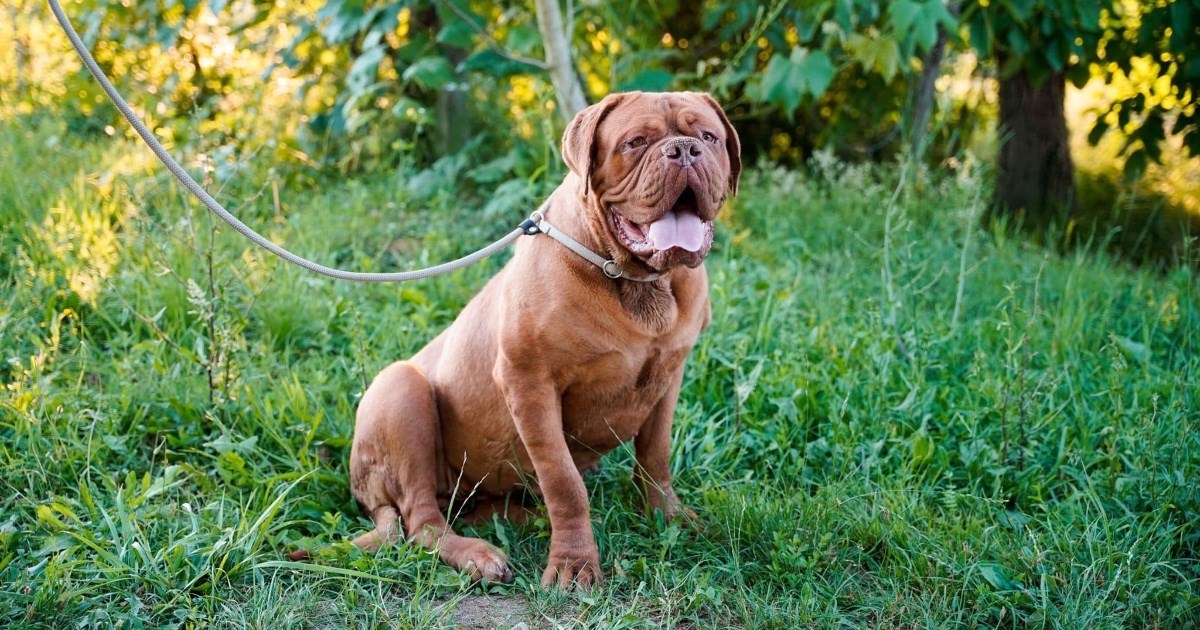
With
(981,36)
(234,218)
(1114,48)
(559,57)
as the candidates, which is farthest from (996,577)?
(1114,48)

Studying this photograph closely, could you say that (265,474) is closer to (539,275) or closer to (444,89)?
(539,275)

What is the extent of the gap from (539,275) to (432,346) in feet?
2.55

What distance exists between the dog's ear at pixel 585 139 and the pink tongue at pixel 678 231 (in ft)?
0.82

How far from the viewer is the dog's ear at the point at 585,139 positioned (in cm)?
278

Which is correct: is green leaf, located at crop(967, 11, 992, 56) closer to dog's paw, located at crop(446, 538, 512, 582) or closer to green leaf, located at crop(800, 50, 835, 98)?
green leaf, located at crop(800, 50, 835, 98)

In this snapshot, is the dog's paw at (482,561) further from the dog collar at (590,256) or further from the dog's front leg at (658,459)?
the dog collar at (590,256)

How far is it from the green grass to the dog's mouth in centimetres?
87

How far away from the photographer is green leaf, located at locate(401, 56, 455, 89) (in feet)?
17.3

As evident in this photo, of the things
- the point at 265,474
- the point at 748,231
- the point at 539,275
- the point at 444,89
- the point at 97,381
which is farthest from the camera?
the point at 444,89

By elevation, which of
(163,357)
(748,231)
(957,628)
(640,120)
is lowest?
(957,628)

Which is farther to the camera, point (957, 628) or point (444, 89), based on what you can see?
point (444, 89)

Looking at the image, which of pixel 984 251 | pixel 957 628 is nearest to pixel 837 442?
pixel 957 628

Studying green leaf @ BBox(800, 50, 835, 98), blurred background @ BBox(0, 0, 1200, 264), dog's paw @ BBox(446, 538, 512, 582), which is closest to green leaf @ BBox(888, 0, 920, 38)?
blurred background @ BBox(0, 0, 1200, 264)

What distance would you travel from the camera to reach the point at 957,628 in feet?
8.70
